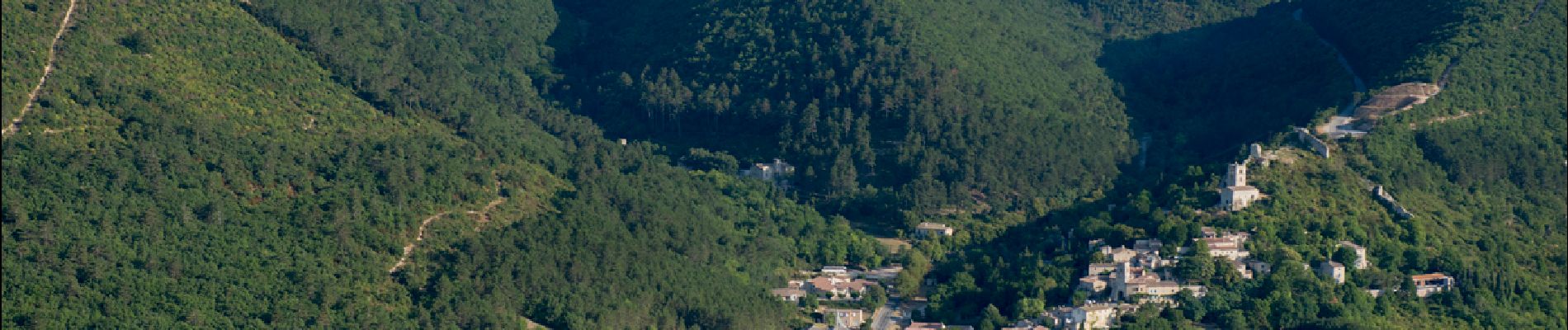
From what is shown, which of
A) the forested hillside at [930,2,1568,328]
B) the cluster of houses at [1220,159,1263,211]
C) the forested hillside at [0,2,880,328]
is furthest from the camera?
the cluster of houses at [1220,159,1263,211]

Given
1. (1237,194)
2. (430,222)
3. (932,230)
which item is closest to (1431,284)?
(1237,194)

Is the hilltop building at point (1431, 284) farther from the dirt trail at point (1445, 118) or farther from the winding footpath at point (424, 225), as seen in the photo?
the winding footpath at point (424, 225)

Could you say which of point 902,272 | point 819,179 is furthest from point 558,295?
point 819,179

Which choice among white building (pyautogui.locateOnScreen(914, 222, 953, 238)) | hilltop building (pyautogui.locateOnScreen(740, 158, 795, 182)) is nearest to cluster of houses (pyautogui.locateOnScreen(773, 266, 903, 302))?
white building (pyautogui.locateOnScreen(914, 222, 953, 238))

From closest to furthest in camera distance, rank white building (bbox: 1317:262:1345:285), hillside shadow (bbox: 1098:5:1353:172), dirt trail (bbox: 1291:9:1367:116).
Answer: white building (bbox: 1317:262:1345:285) < dirt trail (bbox: 1291:9:1367:116) < hillside shadow (bbox: 1098:5:1353:172)

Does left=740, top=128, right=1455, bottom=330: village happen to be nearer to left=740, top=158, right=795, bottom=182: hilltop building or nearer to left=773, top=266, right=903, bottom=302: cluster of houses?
left=773, top=266, right=903, bottom=302: cluster of houses

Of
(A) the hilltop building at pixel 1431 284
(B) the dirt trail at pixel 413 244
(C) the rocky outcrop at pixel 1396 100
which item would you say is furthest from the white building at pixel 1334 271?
(B) the dirt trail at pixel 413 244

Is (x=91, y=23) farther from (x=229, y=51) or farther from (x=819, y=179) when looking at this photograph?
(x=819, y=179)
